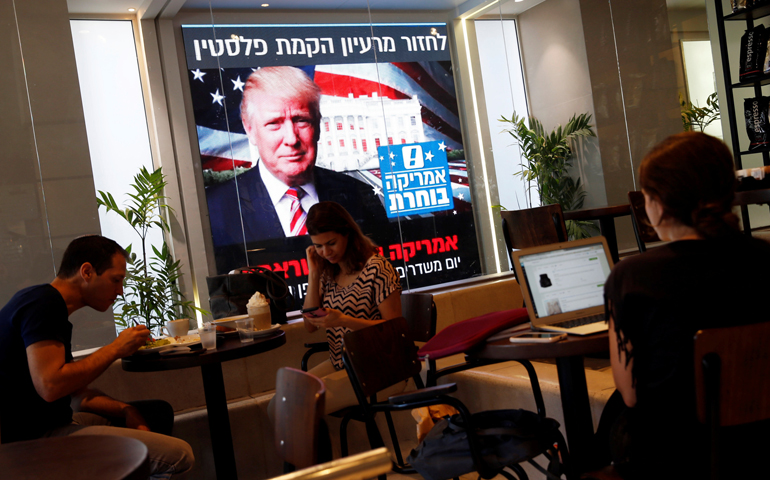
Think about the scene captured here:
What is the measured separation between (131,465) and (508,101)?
5.32m

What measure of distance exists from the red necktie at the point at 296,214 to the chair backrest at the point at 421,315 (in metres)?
2.23

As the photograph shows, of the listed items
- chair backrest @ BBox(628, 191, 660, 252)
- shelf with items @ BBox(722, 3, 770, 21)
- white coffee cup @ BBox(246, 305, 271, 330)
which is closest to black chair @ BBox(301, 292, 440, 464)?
white coffee cup @ BBox(246, 305, 271, 330)

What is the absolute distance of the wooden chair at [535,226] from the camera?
4137mm

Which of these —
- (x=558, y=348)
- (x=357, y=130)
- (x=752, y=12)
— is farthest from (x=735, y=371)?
(x=752, y=12)

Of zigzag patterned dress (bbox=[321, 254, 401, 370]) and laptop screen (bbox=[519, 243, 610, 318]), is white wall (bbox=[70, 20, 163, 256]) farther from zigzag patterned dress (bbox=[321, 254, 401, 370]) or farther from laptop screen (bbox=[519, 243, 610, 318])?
laptop screen (bbox=[519, 243, 610, 318])

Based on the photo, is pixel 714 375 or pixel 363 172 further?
pixel 363 172

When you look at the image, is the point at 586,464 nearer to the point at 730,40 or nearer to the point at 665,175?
the point at 665,175

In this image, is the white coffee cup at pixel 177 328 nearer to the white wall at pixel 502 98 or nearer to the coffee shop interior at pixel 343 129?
the coffee shop interior at pixel 343 129

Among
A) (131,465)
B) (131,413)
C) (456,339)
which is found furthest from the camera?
(131,413)

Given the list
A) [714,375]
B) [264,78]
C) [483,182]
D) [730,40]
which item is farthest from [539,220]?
[730,40]

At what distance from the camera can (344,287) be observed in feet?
10.1

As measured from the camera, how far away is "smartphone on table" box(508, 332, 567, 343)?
177 centimetres

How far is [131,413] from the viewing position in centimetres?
243

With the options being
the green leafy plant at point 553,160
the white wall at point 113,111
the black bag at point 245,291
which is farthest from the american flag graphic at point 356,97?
the black bag at point 245,291
